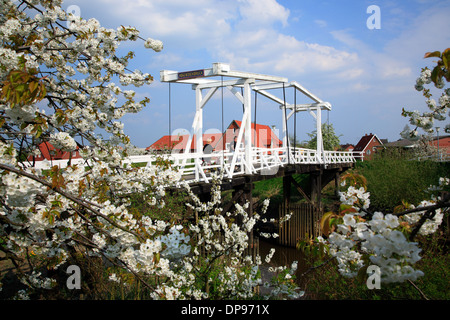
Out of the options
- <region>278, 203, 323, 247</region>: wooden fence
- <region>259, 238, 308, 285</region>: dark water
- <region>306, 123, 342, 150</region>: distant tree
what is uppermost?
<region>306, 123, 342, 150</region>: distant tree

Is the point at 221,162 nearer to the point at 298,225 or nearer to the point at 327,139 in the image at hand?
the point at 298,225

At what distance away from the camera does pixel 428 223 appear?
261 cm

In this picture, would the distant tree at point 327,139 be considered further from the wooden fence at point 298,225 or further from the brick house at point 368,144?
the wooden fence at point 298,225

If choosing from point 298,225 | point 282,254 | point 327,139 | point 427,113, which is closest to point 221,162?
point 427,113

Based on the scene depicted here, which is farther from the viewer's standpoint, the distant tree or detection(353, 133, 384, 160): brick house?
detection(353, 133, 384, 160): brick house

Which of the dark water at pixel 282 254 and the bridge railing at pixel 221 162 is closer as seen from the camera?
the bridge railing at pixel 221 162

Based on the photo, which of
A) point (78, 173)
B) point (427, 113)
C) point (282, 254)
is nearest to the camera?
point (78, 173)

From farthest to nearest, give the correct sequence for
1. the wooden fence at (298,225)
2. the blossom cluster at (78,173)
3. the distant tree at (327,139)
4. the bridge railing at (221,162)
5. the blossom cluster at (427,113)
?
the distant tree at (327,139) → the wooden fence at (298,225) → the bridge railing at (221,162) → the blossom cluster at (427,113) → the blossom cluster at (78,173)

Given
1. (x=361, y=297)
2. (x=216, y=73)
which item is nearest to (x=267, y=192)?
(x=216, y=73)

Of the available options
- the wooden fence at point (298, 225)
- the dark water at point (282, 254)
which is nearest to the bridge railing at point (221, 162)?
the wooden fence at point (298, 225)

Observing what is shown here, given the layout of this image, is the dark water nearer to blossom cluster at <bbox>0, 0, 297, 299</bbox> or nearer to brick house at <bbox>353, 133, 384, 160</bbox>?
blossom cluster at <bbox>0, 0, 297, 299</bbox>

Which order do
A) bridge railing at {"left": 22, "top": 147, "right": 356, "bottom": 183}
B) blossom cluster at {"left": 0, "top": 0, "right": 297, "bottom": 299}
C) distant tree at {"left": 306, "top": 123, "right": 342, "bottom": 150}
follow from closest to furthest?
blossom cluster at {"left": 0, "top": 0, "right": 297, "bottom": 299}
bridge railing at {"left": 22, "top": 147, "right": 356, "bottom": 183}
distant tree at {"left": 306, "top": 123, "right": 342, "bottom": 150}

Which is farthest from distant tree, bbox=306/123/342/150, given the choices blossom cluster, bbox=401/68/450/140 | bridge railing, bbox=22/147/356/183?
blossom cluster, bbox=401/68/450/140

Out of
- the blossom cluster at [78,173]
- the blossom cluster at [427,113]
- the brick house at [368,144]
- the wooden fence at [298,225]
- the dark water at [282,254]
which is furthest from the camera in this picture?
the brick house at [368,144]
